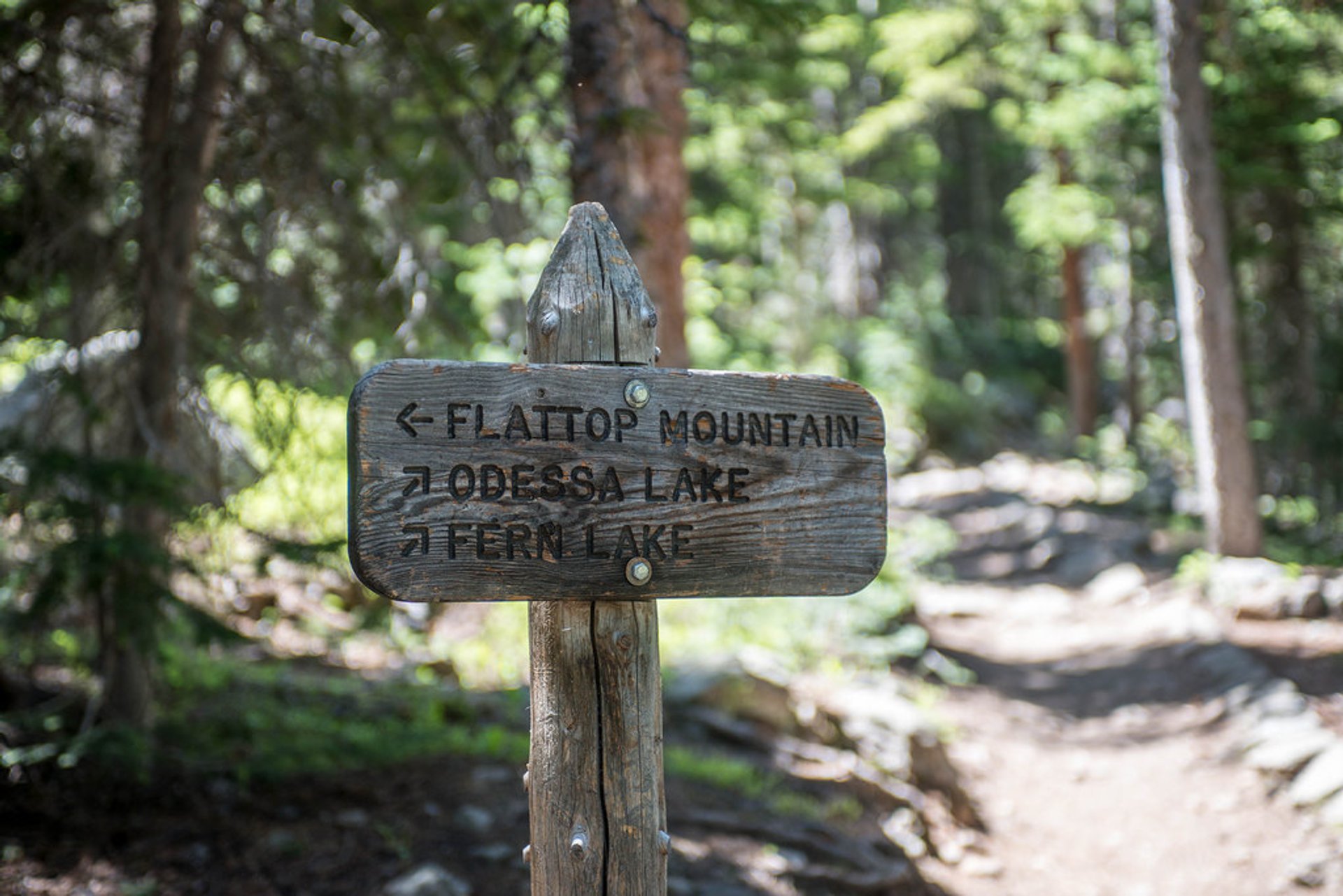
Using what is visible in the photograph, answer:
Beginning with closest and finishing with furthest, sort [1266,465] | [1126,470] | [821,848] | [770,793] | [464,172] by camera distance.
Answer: [821,848]
[770,793]
[464,172]
[1266,465]
[1126,470]

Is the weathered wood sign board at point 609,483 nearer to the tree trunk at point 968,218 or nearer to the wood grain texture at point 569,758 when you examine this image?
the wood grain texture at point 569,758

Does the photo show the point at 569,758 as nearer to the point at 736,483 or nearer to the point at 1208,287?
the point at 736,483

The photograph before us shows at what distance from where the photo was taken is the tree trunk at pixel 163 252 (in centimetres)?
478

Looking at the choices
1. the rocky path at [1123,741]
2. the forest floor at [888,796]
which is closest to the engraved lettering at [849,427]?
the forest floor at [888,796]

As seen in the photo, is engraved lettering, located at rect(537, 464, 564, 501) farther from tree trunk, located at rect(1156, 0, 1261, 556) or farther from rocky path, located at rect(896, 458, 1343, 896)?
tree trunk, located at rect(1156, 0, 1261, 556)

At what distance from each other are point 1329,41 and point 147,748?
14.4 metres

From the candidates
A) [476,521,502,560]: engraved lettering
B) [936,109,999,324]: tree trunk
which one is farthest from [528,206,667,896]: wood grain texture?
[936,109,999,324]: tree trunk

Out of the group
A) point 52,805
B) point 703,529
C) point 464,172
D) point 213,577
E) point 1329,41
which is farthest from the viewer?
point 1329,41

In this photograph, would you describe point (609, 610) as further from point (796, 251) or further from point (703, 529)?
point (796, 251)

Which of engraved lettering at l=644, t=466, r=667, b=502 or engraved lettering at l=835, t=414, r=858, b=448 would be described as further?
engraved lettering at l=835, t=414, r=858, b=448

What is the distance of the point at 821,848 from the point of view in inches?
195

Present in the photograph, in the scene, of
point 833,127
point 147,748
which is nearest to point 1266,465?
point 833,127

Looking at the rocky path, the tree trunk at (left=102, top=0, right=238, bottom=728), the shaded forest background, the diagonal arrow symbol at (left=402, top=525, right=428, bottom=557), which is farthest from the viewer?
the rocky path

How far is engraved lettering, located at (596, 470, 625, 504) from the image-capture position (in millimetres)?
1933
